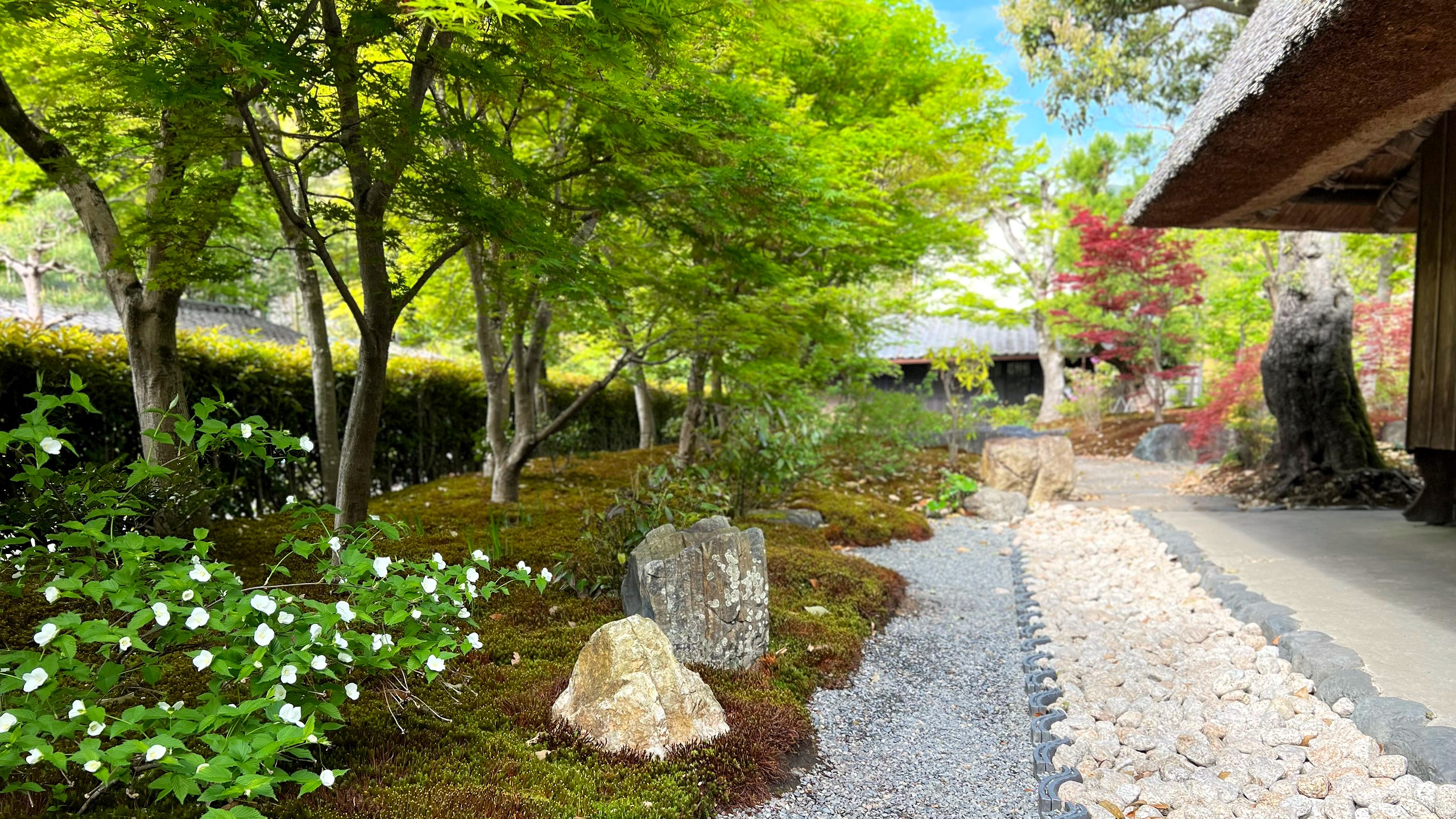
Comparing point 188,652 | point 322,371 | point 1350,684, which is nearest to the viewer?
point 188,652

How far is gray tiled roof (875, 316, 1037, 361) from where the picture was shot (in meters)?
17.5

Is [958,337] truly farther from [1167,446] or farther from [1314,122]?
[1314,122]

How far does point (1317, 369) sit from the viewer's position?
677 centimetres

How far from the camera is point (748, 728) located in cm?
263

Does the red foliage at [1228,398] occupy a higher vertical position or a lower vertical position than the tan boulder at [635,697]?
higher

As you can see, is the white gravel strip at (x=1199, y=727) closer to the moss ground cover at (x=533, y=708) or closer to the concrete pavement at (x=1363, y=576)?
the concrete pavement at (x=1363, y=576)

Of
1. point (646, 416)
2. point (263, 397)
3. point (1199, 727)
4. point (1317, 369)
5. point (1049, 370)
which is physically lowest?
point (1199, 727)

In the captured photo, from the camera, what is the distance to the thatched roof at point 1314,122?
3.07 metres

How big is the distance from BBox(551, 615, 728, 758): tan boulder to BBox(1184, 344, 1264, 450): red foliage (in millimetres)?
9191

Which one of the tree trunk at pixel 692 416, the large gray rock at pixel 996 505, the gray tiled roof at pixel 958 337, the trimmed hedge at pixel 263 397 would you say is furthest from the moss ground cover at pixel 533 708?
the gray tiled roof at pixel 958 337

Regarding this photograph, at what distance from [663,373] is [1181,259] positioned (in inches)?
424

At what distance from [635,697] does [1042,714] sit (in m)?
1.61

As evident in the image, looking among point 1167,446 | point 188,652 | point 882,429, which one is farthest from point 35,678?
point 1167,446

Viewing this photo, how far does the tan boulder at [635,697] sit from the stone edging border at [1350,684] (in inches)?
78.1
